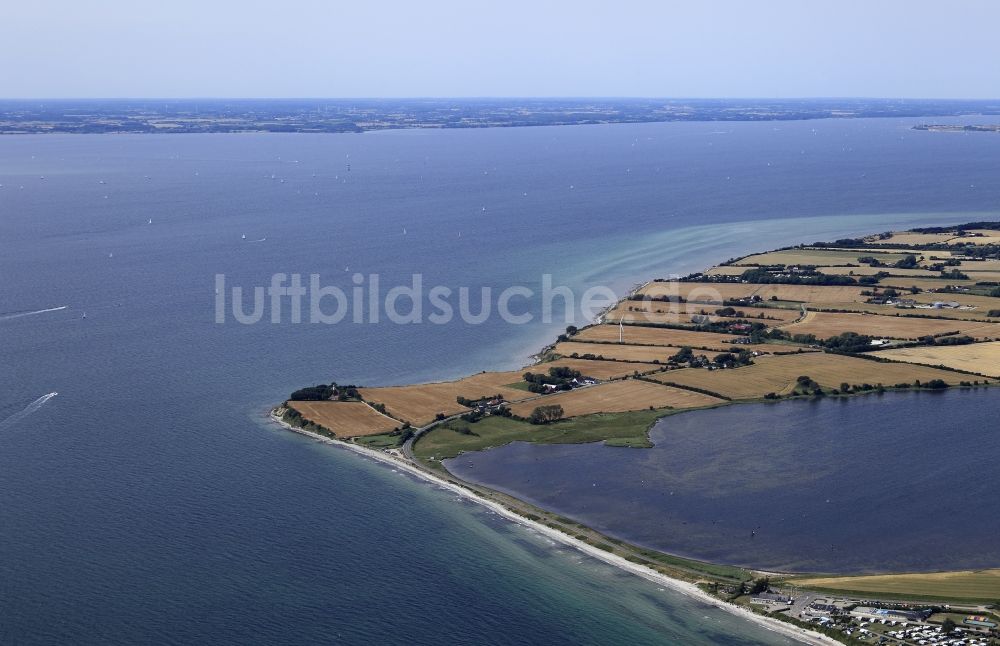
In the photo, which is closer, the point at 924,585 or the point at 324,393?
the point at 924,585

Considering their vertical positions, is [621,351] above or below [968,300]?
below

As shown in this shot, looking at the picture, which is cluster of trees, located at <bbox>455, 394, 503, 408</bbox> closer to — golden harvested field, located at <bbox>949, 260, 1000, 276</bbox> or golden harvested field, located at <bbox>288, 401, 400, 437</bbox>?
golden harvested field, located at <bbox>288, 401, 400, 437</bbox>

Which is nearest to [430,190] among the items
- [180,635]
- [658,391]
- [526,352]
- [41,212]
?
[41,212]

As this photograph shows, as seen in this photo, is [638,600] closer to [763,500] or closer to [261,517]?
[763,500]

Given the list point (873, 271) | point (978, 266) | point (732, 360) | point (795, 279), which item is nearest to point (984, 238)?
point (978, 266)

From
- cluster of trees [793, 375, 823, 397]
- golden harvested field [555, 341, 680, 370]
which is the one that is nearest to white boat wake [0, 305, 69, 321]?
golden harvested field [555, 341, 680, 370]

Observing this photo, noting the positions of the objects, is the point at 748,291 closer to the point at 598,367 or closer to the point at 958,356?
the point at 958,356
